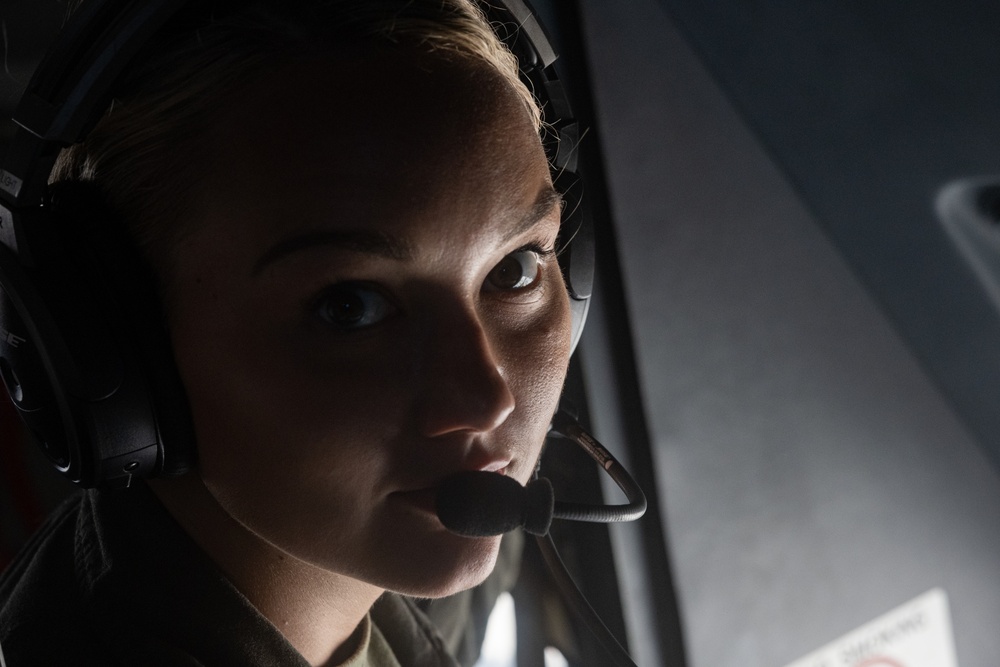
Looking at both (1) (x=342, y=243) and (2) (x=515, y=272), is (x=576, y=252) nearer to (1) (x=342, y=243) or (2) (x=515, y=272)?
(2) (x=515, y=272)

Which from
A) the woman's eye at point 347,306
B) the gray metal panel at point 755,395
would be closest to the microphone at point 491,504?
the woman's eye at point 347,306

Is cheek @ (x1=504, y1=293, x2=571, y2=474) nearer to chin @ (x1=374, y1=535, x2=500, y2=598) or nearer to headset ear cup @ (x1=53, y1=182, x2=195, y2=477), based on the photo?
chin @ (x1=374, y1=535, x2=500, y2=598)

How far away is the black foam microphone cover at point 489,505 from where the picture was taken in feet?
1.77

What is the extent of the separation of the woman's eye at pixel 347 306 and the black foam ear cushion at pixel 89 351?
0.10 m

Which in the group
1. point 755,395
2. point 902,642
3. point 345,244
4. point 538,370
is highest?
point 345,244

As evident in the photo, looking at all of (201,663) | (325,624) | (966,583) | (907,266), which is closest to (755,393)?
(907,266)

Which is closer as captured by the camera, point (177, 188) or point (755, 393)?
point (177, 188)

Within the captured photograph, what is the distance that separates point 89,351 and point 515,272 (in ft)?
0.92

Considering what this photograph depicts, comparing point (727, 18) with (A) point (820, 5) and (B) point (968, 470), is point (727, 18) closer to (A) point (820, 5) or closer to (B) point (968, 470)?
(A) point (820, 5)

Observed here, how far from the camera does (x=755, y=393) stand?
117cm

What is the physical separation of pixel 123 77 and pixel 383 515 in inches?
12.6

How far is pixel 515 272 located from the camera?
66cm

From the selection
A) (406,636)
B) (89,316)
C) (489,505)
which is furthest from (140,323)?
(406,636)

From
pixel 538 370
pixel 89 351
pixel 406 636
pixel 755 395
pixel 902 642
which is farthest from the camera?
pixel 902 642
